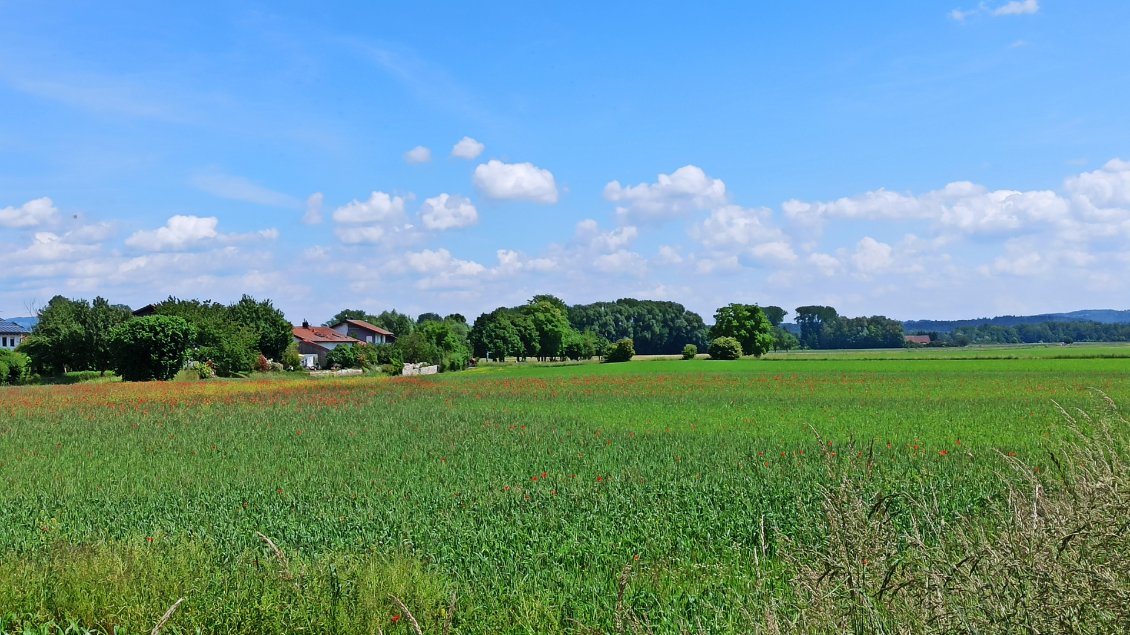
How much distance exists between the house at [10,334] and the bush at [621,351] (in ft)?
316

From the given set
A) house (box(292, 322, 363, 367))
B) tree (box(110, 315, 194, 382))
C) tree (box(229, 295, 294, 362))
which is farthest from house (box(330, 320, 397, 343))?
tree (box(110, 315, 194, 382))

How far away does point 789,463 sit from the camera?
587 inches

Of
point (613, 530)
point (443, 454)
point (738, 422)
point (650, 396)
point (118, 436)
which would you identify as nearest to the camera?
point (613, 530)

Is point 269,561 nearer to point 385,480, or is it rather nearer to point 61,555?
point 61,555

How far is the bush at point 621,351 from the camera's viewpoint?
324 ft

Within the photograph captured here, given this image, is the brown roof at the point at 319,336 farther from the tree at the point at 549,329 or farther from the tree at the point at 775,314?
the tree at the point at 775,314

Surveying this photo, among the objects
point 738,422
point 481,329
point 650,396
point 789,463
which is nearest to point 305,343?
point 481,329

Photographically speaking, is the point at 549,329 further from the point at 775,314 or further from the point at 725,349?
the point at 775,314

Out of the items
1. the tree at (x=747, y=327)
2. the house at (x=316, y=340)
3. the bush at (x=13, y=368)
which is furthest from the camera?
the house at (x=316, y=340)

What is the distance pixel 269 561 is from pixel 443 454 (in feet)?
30.8

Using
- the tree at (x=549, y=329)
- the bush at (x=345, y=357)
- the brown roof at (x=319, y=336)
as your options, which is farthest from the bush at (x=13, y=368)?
the tree at (x=549, y=329)

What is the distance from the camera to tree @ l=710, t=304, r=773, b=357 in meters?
106

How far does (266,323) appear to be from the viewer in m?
91.1

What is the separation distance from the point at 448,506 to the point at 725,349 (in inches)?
3366
